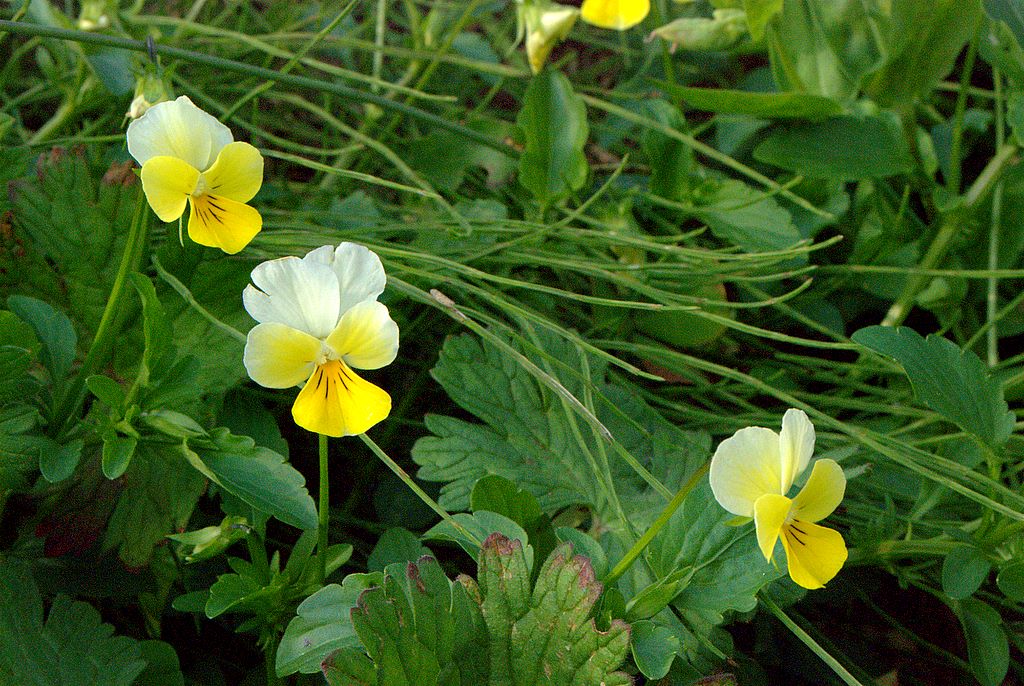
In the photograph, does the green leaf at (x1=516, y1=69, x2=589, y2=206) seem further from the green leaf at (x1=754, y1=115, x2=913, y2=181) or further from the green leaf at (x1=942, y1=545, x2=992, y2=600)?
the green leaf at (x1=942, y1=545, x2=992, y2=600)

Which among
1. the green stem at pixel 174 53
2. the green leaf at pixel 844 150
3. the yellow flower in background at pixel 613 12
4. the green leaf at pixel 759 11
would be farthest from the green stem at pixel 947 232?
the green stem at pixel 174 53

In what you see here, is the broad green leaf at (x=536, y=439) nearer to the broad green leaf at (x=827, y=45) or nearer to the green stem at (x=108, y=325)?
the green stem at (x=108, y=325)

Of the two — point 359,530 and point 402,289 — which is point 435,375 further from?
point 359,530

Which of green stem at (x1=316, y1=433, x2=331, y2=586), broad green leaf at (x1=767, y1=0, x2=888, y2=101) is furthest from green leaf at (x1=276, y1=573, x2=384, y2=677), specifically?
broad green leaf at (x1=767, y1=0, x2=888, y2=101)

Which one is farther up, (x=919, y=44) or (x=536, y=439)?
(x=919, y=44)

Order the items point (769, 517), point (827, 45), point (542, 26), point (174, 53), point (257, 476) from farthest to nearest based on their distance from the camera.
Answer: point (827, 45), point (542, 26), point (174, 53), point (257, 476), point (769, 517)

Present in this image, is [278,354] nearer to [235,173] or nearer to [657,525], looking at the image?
[235,173]

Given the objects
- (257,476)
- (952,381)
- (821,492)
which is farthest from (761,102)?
(257,476)
